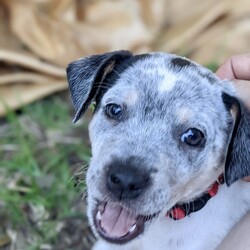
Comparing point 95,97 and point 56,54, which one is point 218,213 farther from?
point 56,54

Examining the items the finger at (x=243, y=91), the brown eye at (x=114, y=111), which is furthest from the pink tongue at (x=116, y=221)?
the finger at (x=243, y=91)

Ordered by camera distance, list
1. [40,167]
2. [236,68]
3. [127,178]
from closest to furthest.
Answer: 1. [127,178]
2. [236,68]
3. [40,167]

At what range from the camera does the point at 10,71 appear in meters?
5.53

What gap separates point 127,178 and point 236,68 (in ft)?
3.67

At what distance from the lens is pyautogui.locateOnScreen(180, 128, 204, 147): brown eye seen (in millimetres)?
2996

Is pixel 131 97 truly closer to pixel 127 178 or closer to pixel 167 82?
pixel 167 82

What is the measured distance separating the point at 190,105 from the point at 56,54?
104 inches

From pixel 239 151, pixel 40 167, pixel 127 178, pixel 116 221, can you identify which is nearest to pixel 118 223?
pixel 116 221

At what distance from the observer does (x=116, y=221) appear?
2.95 metres

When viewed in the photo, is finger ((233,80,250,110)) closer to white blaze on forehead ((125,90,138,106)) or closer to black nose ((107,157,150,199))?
white blaze on forehead ((125,90,138,106))

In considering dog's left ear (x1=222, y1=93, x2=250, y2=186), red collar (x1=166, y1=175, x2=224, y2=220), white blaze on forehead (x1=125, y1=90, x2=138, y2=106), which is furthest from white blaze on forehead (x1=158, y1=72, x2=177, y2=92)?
red collar (x1=166, y1=175, x2=224, y2=220)

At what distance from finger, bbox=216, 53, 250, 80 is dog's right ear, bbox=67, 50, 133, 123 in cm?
58

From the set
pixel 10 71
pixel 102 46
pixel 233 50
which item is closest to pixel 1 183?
pixel 10 71

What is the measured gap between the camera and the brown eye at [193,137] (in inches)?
118
